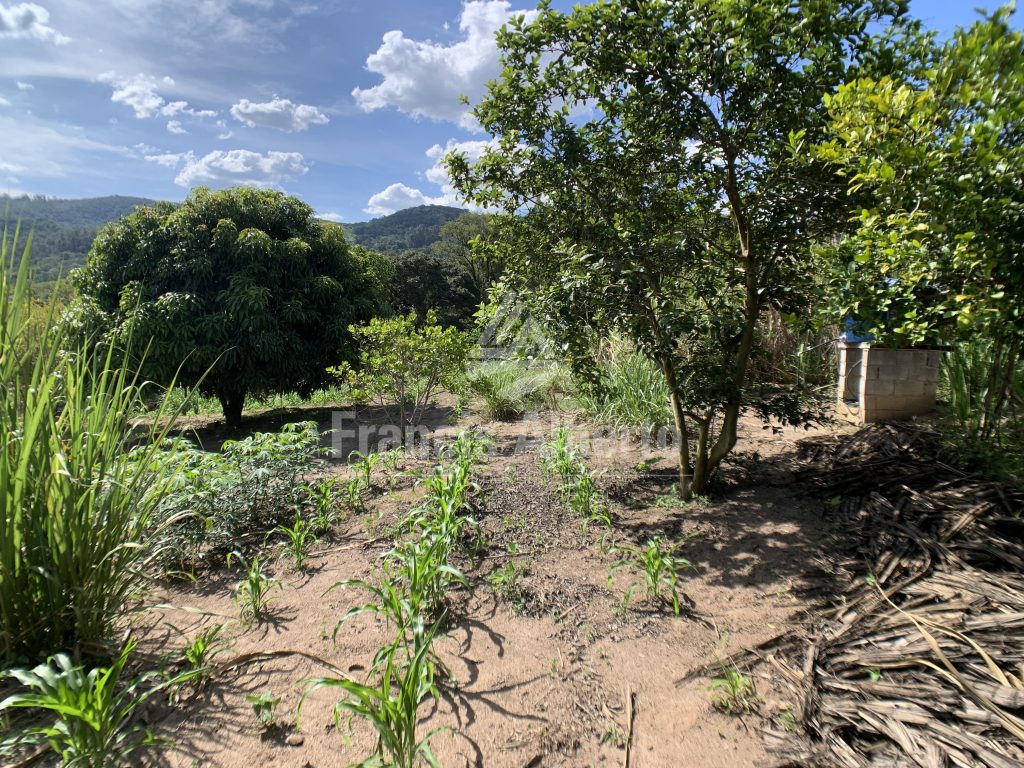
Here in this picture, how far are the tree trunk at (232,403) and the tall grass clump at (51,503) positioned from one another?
5.95 m

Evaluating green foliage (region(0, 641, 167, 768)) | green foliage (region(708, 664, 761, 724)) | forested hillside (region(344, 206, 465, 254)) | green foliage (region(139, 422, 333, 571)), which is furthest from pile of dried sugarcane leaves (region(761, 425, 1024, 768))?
forested hillside (region(344, 206, 465, 254))

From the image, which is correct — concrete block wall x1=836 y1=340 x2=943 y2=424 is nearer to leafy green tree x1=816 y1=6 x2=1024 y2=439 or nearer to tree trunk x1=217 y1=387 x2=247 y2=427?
leafy green tree x1=816 y1=6 x2=1024 y2=439

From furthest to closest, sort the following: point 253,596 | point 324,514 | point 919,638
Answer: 1. point 324,514
2. point 253,596
3. point 919,638

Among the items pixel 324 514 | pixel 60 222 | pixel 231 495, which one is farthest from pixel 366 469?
pixel 60 222

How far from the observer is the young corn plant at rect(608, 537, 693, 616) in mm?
2237

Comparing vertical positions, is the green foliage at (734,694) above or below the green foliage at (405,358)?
below

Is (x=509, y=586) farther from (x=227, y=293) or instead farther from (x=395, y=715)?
(x=227, y=293)

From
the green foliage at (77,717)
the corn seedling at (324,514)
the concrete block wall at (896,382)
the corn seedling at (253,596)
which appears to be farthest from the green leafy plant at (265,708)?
the concrete block wall at (896,382)

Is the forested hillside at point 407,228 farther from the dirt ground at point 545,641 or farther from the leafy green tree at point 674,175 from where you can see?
the dirt ground at point 545,641

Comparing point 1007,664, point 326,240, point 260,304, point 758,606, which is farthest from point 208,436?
point 1007,664

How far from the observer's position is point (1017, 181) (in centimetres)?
174

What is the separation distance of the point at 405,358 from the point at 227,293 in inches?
121

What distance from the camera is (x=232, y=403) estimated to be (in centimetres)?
748

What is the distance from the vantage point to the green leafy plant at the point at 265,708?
1576 millimetres
